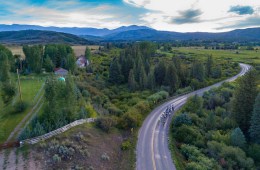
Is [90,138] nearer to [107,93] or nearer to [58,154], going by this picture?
[58,154]

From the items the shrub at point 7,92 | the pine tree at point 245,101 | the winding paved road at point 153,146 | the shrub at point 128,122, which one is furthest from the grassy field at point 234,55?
the shrub at point 7,92

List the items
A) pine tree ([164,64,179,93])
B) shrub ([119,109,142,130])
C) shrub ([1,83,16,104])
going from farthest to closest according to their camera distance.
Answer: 1. pine tree ([164,64,179,93])
2. shrub ([1,83,16,104])
3. shrub ([119,109,142,130])

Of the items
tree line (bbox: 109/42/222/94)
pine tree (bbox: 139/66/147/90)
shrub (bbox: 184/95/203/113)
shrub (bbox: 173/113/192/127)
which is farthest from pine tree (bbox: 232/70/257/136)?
pine tree (bbox: 139/66/147/90)

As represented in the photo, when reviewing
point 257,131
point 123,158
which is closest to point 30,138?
point 123,158

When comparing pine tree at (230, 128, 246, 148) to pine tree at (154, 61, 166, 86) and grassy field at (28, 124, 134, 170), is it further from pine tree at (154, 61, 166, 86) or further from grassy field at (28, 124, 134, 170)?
pine tree at (154, 61, 166, 86)

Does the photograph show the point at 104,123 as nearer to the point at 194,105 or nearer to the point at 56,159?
the point at 56,159

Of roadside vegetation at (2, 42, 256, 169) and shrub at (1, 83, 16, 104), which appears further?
shrub at (1, 83, 16, 104)
